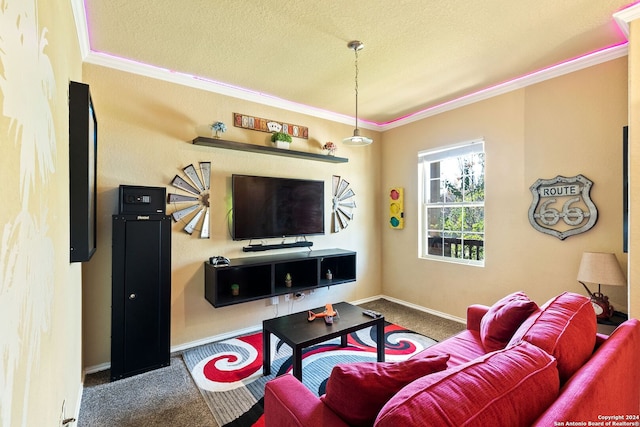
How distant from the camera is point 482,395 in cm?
88

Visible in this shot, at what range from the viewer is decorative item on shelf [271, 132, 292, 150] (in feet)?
11.1

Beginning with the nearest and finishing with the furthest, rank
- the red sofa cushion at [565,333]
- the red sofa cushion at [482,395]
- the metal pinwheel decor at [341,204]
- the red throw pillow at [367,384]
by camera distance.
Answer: the red sofa cushion at [482,395]
the red throw pillow at [367,384]
the red sofa cushion at [565,333]
the metal pinwheel decor at [341,204]

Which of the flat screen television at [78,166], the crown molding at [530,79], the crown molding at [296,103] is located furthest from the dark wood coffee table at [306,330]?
the crown molding at [530,79]

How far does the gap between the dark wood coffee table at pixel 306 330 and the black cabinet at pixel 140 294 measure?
34.6 inches

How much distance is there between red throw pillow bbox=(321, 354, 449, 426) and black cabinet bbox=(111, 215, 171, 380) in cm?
195

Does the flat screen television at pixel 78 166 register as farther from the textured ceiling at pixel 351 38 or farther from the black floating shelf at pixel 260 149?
the black floating shelf at pixel 260 149

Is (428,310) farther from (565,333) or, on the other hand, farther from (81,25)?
(81,25)

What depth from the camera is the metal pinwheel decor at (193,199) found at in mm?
2902

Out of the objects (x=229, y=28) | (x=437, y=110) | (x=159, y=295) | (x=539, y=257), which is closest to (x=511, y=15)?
(x=437, y=110)

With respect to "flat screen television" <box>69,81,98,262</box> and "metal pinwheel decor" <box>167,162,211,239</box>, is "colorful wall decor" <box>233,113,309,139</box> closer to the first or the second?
"metal pinwheel decor" <box>167,162,211,239</box>

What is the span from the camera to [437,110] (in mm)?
3770

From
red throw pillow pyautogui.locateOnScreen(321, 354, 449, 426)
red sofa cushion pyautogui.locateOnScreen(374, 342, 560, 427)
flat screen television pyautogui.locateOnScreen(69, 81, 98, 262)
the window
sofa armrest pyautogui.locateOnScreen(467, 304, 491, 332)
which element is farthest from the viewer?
the window

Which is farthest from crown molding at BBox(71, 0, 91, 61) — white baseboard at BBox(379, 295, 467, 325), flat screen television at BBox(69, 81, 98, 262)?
white baseboard at BBox(379, 295, 467, 325)

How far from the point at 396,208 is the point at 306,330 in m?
2.48
